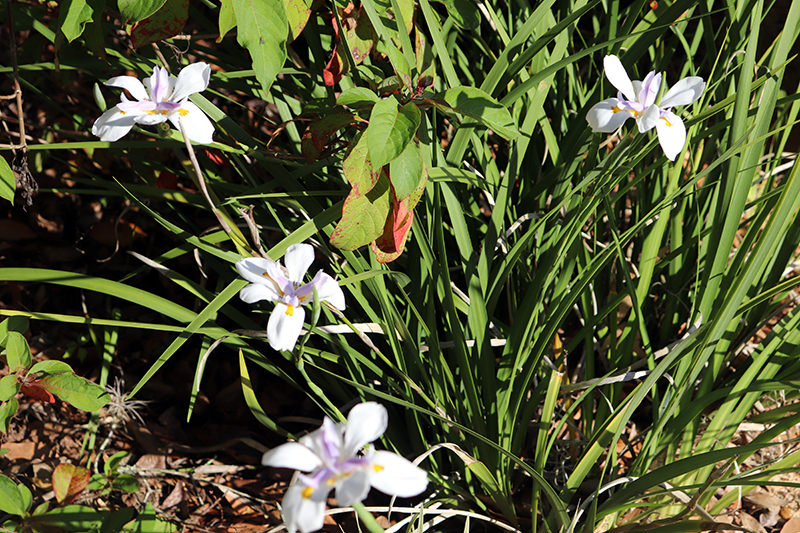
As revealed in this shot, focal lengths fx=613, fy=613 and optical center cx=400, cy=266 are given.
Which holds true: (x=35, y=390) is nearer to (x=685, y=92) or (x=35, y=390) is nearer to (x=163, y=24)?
(x=163, y=24)

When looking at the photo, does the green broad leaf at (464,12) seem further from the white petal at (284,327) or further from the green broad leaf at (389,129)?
the white petal at (284,327)

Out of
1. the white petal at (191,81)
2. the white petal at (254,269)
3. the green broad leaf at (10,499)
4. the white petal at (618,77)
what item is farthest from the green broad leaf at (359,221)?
the green broad leaf at (10,499)

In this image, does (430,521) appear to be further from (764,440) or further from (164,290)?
(164,290)

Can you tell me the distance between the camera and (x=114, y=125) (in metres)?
0.84

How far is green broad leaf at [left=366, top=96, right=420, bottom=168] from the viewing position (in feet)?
2.61

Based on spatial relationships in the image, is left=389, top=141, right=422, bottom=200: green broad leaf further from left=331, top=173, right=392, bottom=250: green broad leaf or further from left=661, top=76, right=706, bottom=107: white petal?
left=661, top=76, right=706, bottom=107: white petal

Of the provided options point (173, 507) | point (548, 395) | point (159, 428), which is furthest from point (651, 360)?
point (159, 428)

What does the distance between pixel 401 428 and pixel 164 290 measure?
2.73ft

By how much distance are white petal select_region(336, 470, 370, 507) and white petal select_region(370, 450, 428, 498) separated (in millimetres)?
24

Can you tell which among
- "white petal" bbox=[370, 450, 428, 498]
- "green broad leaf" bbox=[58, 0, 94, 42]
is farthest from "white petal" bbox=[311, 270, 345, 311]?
"green broad leaf" bbox=[58, 0, 94, 42]

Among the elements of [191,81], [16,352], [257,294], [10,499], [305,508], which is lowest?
[10,499]

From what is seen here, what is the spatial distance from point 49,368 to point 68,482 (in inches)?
9.4

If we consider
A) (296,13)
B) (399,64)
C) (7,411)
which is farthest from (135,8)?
(7,411)

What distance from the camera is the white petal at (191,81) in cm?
85
